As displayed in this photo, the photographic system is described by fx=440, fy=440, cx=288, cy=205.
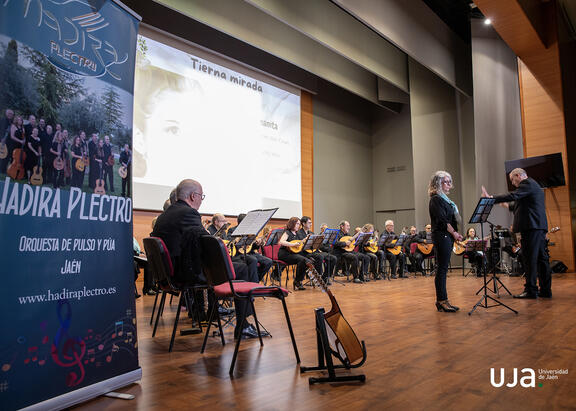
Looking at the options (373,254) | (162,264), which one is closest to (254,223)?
(162,264)

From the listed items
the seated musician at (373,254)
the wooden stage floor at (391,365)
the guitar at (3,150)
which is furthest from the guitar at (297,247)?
the guitar at (3,150)

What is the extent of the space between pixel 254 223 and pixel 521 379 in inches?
100

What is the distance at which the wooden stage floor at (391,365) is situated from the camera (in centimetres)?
200

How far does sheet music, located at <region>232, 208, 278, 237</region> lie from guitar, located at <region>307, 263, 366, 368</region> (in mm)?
1560

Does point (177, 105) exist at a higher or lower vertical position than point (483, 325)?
higher

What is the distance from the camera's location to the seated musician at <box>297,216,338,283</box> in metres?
7.88

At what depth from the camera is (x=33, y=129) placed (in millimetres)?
1898

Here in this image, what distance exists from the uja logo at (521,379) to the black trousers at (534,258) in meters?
3.21

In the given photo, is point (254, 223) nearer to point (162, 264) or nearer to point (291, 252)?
point (162, 264)

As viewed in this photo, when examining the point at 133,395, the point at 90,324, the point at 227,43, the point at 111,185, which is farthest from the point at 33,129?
the point at 227,43

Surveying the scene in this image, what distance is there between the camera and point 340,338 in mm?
2375

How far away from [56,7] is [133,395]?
6.15 ft

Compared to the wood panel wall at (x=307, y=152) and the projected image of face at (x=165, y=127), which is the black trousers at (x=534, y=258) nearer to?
the projected image of face at (x=165, y=127)

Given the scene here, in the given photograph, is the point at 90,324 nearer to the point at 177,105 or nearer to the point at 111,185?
the point at 111,185
